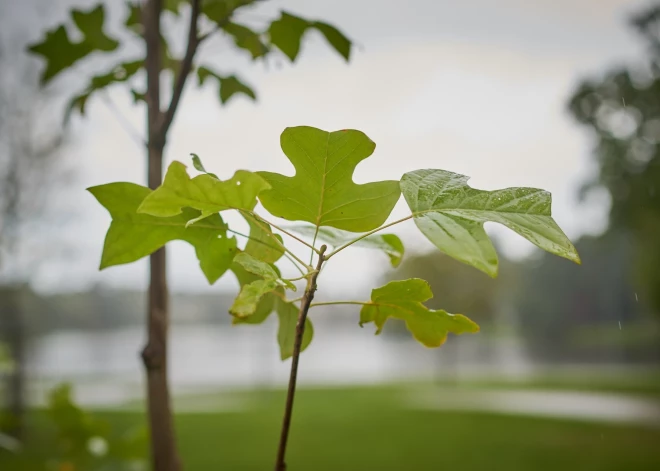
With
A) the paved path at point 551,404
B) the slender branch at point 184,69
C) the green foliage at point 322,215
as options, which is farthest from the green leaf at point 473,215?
the paved path at point 551,404

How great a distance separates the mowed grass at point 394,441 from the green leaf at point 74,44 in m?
2.93

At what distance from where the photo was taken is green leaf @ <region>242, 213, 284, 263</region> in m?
0.31

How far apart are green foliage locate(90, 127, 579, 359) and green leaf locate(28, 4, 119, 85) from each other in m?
0.38

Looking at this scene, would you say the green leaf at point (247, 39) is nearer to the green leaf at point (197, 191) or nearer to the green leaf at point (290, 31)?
the green leaf at point (290, 31)

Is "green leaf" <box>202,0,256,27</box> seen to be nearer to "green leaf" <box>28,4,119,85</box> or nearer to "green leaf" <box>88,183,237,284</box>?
"green leaf" <box>28,4,119,85</box>

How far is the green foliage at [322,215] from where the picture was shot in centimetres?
23

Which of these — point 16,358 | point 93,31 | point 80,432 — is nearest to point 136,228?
point 93,31

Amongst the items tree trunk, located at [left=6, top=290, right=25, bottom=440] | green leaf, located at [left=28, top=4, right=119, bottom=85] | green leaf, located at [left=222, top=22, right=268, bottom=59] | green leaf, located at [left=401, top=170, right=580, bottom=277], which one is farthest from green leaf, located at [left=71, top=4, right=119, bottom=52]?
tree trunk, located at [left=6, top=290, right=25, bottom=440]

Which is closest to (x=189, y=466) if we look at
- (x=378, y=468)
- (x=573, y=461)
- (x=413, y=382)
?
(x=378, y=468)

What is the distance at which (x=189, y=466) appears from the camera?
336 cm

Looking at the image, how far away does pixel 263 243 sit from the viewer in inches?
12.8

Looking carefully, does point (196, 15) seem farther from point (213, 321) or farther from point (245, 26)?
point (213, 321)

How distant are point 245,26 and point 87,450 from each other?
76cm

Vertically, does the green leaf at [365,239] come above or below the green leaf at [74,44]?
below
